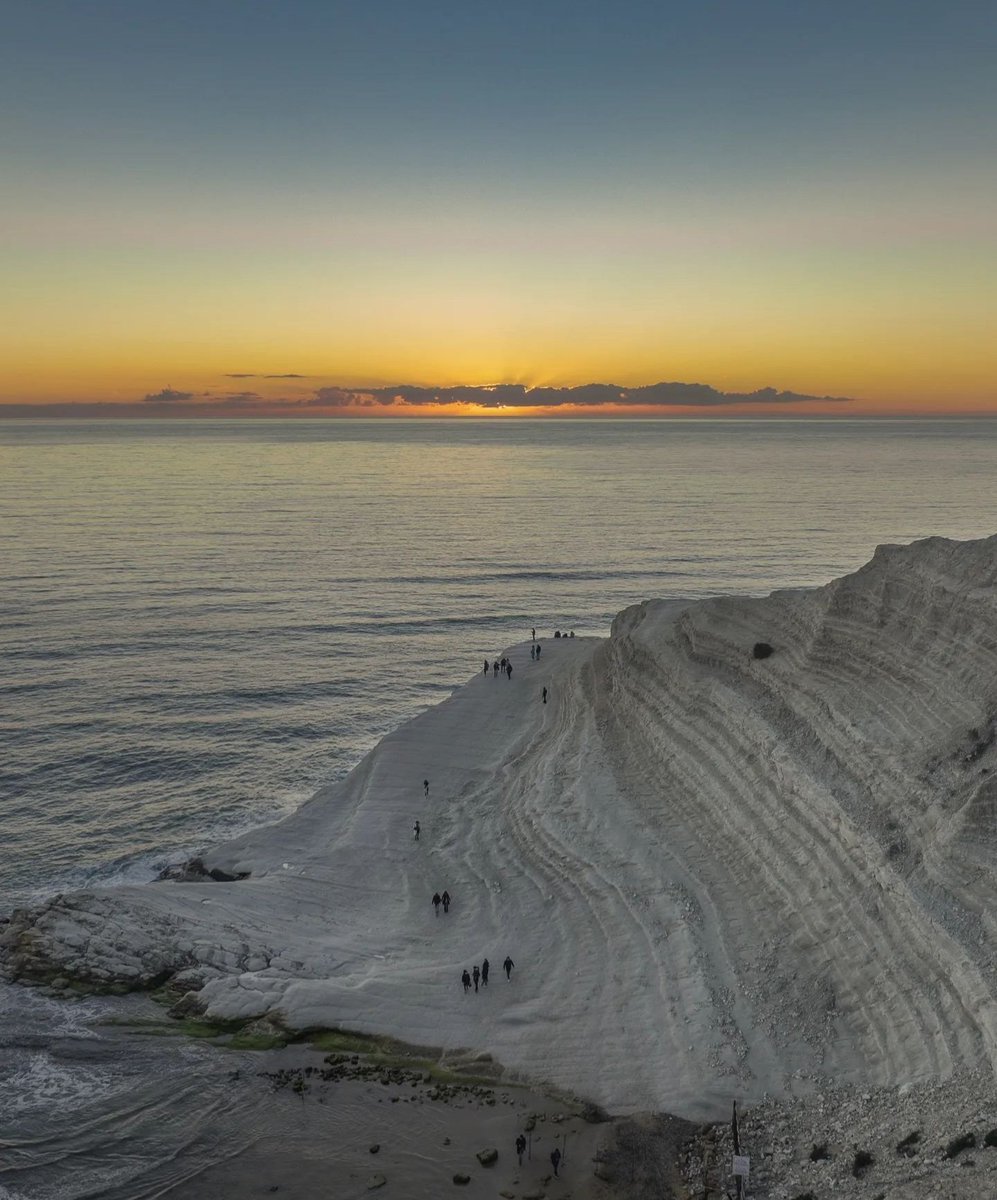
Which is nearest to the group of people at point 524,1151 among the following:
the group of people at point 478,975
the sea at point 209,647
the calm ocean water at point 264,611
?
the group of people at point 478,975


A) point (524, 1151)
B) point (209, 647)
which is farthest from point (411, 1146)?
point (209, 647)

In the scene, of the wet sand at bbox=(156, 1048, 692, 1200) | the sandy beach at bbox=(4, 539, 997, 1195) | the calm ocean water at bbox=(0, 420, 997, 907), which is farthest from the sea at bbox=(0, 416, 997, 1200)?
the sandy beach at bbox=(4, 539, 997, 1195)

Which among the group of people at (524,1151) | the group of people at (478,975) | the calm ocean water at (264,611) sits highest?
the calm ocean water at (264,611)

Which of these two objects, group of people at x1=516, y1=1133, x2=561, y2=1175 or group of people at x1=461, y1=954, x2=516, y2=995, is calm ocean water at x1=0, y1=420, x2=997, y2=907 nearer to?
group of people at x1=461, y1=954, x2=516, y2=995

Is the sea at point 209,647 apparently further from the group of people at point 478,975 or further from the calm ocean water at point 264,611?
the group of people at point 478,975

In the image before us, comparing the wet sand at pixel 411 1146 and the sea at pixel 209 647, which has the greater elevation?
the sea at pixel 209 647

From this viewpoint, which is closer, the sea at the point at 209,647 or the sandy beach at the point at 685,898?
the sandy beach at the point at 685,898

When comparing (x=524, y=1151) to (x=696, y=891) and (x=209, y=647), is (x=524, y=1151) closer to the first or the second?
(x=696, y=891)
